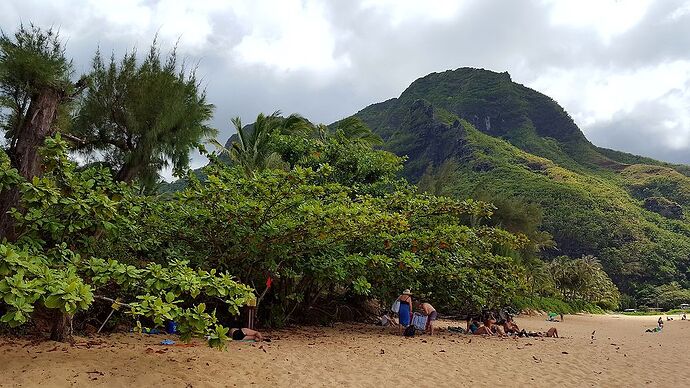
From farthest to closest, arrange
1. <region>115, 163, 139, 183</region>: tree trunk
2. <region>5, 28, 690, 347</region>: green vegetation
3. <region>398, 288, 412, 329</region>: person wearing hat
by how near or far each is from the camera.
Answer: <region>398, 288, 412, 329</region>: person wearing hat < <region>115, 163, 139, 183</region>: tree trunk < <region>5, 28, 690, 347</region>: green vegetation

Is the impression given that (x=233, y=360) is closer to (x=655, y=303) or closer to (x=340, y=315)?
(x=340, y=315)

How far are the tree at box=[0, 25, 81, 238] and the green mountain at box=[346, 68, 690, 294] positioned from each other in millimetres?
28399

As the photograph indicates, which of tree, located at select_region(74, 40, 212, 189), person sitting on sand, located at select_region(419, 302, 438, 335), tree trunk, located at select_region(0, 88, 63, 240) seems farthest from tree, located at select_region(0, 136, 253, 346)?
person sitting on sand, located at select_region(419, 302, 438, 335)

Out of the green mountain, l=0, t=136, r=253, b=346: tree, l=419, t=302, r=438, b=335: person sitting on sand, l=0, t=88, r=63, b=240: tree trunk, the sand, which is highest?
the green mountain

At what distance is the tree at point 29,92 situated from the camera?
22.3 ft

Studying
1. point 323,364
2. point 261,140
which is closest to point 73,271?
point 323,364

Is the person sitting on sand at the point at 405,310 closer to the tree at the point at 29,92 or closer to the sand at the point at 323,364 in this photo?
the sand at the point at 323,364

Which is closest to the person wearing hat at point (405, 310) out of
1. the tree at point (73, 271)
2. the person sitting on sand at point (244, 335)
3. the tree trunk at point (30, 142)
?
the person sitting on sand at point (244, 335)

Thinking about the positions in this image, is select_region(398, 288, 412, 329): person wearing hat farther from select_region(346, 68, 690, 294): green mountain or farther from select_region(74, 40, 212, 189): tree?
select_region(346, 68, 690, 294): green mountain

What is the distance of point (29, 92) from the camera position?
746 cm

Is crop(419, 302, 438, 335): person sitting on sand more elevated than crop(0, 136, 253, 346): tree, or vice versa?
crop(0, 136, 253, 346): tree

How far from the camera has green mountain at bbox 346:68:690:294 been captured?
74.4 meters

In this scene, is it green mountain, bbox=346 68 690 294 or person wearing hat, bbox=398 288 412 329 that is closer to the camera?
person wearing hat, bbox=398 288 412 329

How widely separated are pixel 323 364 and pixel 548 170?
92.2 meters
